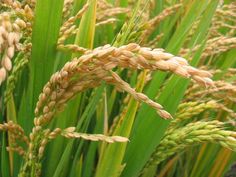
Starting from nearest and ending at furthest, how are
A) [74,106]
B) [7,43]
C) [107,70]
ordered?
[7,43], [107,70], [74,106]

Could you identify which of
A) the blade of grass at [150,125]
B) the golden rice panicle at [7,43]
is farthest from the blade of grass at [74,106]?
the golden rice panicle at [7,43]

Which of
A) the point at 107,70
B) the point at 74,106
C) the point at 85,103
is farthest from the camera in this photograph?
the point at 85,103

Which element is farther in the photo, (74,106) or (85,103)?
(85,103)

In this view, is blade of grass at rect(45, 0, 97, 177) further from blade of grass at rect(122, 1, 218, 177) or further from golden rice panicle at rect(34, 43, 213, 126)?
golden rice panicle at rect(34, 43, 213, 126)

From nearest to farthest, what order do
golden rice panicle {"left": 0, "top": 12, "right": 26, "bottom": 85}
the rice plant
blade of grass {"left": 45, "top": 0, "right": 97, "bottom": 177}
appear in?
golden rice panicle {"left": 0, "top": 12, "right": 26, "bottom": 85}
the rice plant
blade of grass {"left": 45, "top": 0, "right": 97, "bottom": 177}

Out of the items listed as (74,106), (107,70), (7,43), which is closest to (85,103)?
(74,106)

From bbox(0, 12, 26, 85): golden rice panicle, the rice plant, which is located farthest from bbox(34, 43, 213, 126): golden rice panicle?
bbox(0, 12, 26, 85): golden rice panicle

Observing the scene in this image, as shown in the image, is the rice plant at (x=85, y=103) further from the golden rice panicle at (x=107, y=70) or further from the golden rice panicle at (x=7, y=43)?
the golden rice panicle at (x=7, y=43)

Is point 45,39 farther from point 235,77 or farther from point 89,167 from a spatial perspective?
point 235,77

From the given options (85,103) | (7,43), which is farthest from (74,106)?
(7,43)

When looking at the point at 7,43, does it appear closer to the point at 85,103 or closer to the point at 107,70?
the point at 107,70

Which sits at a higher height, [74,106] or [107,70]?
[107,70]
